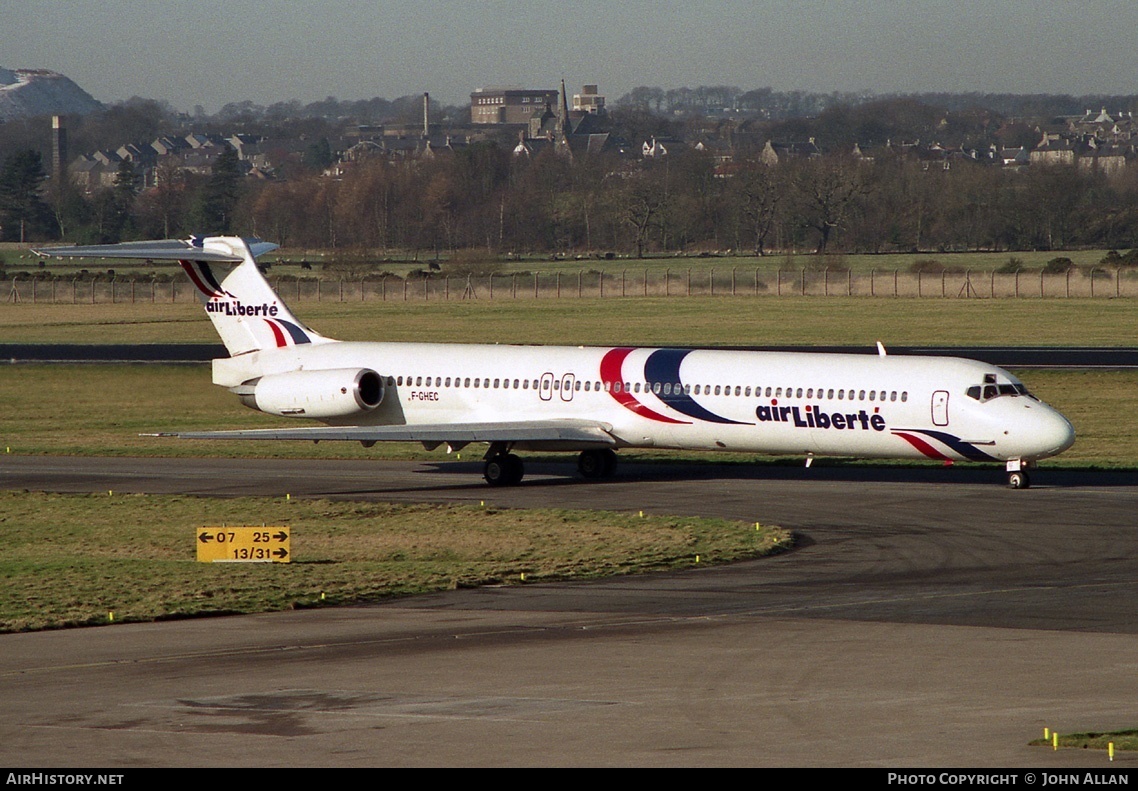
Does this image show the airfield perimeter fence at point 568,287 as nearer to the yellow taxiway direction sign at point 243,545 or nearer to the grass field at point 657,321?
the grass field at point 657,321

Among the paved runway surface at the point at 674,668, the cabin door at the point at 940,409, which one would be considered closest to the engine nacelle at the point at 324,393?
the paved runway surface at the point at 674,668

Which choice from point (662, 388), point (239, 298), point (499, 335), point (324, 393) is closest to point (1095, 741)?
point (662, 388)

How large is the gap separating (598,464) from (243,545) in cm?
1296

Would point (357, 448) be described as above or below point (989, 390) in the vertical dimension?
below

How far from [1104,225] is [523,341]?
309 ft

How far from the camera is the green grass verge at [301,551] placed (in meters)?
24.5

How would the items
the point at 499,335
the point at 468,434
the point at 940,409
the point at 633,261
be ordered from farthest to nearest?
the point at 633,261 < the point at 499,335 < the point at 468,434 < the point at 940,409

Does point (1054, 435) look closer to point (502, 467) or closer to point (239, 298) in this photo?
point (502, 467)

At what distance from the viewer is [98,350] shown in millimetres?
71938

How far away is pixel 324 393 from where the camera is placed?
39719 mm

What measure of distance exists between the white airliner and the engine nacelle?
3 centimetres

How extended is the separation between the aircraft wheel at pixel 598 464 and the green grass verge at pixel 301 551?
5676 mm

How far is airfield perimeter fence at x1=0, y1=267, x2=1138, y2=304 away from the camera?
325 feet

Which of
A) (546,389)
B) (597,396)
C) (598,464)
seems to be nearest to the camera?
(597,396)
